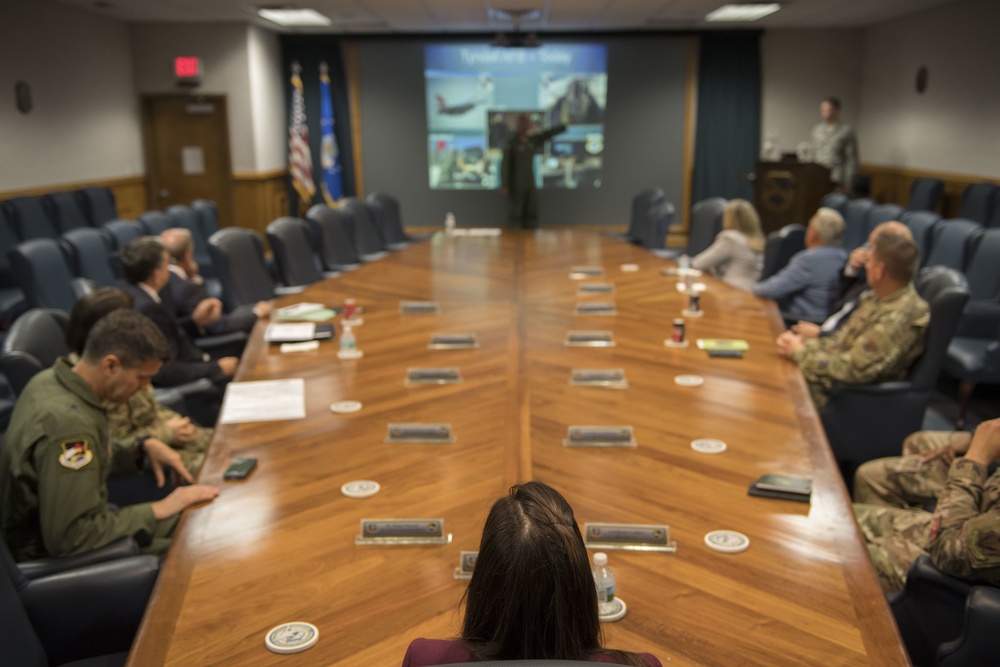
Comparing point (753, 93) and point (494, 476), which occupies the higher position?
point (753, 93)

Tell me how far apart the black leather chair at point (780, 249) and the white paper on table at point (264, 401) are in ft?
12.5

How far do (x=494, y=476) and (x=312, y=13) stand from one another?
27.8 ft

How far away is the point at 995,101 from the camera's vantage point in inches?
336

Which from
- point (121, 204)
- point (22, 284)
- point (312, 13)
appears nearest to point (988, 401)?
point (22, 284)

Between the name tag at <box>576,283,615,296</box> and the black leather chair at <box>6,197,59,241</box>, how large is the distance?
5419mm

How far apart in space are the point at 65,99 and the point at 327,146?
3.41 m

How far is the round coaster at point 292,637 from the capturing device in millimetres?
1773

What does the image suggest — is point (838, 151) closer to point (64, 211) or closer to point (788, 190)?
point (788, 190)

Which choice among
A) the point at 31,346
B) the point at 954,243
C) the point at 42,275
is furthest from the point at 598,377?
the point at 954,243

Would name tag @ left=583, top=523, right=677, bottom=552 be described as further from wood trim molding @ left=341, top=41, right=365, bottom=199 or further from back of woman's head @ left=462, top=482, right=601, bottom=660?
wood trim molding @ left=341, top=41, right=365, bottom=199

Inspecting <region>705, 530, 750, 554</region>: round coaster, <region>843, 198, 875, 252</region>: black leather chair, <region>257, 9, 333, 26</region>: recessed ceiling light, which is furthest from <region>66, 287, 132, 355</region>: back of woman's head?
<region>257, 9, 333, 26</region>: recessed ceiling light

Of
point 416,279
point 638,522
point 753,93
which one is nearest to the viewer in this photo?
point 638,522

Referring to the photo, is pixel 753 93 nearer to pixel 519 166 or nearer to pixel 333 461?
pixel 519 166

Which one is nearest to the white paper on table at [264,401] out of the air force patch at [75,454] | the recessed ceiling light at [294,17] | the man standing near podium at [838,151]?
the air force patch at [75,454]
